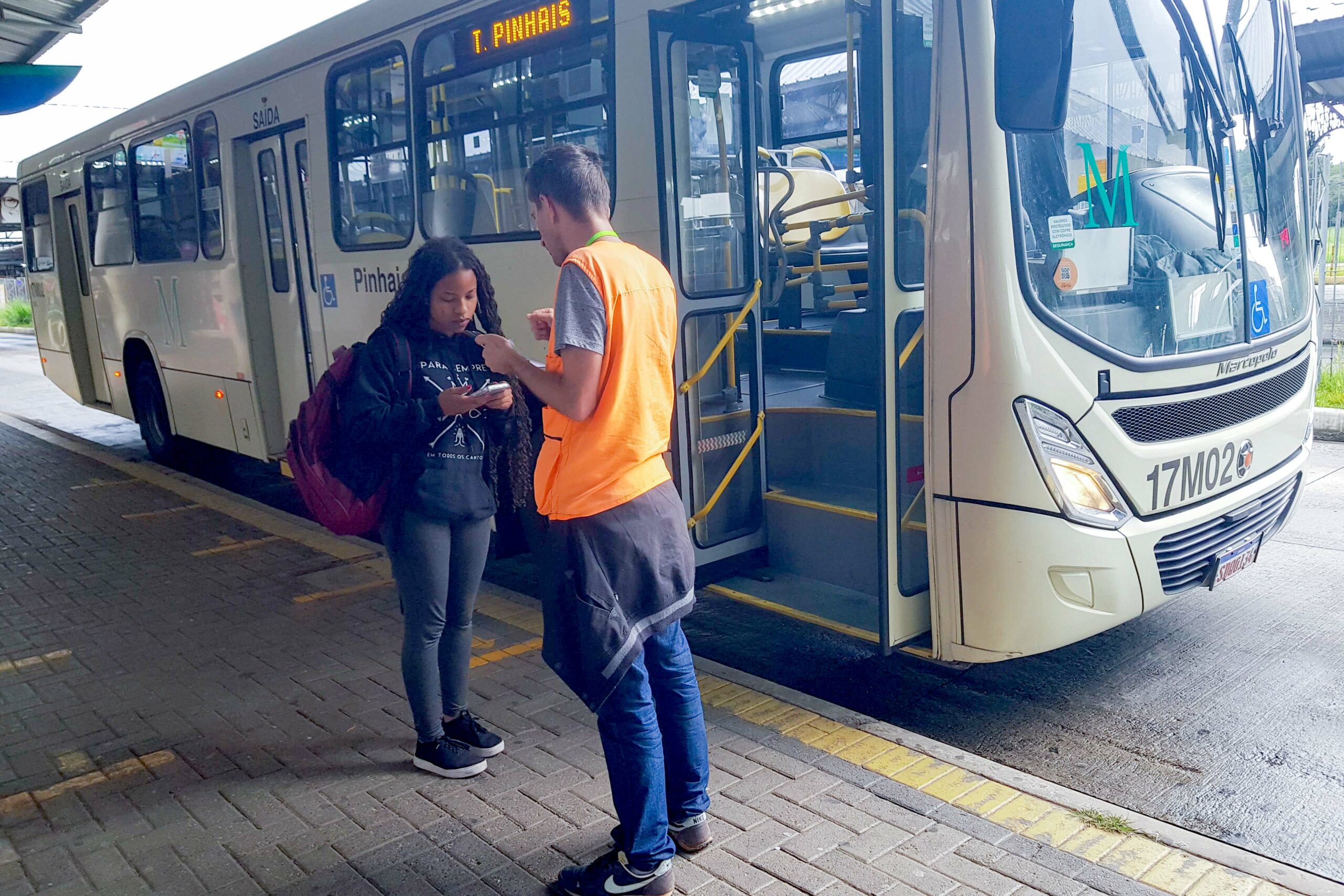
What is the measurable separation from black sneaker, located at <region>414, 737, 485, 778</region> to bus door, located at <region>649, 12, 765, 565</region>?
1.52 m

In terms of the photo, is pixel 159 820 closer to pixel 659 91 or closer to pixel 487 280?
pixel 487 280

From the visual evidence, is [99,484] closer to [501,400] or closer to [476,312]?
[476,312]

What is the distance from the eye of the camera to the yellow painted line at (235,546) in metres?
6.73

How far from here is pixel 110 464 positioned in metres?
10.0

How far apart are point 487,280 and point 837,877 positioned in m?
2.14

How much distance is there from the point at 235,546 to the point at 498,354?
4.77 m

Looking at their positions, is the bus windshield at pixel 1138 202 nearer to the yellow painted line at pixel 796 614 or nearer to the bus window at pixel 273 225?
the yellow painted line at pixel 796 614

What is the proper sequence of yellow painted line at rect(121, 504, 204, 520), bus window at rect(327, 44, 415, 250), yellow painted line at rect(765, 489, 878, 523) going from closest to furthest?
yellow painted line at rect(765, 489, 878, 523)
bus window at rect(327, 44, 415, 250)
yellow painted line at rect(121, 504, 204, 520)

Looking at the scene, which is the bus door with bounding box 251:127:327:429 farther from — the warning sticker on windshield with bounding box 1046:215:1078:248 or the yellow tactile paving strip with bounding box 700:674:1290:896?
the warning sticker on windshield with bounding box 1046:215:1078:248

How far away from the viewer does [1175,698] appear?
13.6ft

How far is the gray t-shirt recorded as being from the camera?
2594 mm

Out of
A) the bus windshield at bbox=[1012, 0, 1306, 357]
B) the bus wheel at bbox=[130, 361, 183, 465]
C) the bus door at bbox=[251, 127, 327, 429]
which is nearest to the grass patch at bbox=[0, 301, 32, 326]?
the bus wheel at bbox=[130, 361, 183, 465]

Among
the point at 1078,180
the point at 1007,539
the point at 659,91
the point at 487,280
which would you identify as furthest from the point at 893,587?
the point at 659,91

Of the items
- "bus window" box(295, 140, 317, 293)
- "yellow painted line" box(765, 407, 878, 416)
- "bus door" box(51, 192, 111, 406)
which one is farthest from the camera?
"bus door" box(51, 192, 111, 406)
